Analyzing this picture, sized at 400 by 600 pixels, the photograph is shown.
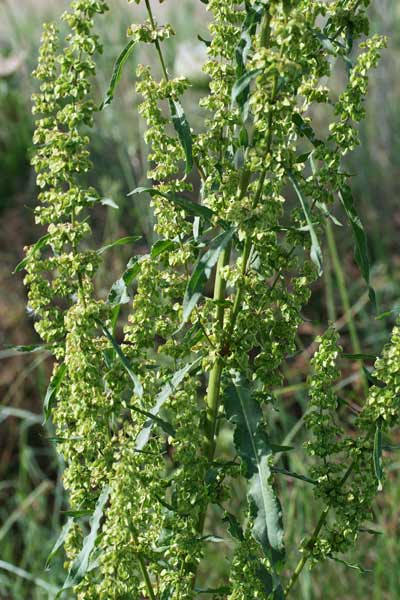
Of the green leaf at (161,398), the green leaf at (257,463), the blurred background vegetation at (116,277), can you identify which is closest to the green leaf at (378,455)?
the green leaf at (257,463)

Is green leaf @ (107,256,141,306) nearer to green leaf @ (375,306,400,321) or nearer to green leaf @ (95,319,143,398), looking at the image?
green leaf @ (95,319,143,398)

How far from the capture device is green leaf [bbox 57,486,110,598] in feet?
4.24

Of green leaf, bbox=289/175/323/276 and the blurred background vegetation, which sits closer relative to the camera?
green leaf, bbox=289/175/323/276

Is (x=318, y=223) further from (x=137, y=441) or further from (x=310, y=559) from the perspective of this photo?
(x=310, y=559)

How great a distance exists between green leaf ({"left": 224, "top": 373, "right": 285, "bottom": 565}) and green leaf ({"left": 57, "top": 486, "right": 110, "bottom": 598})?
0.73 feet

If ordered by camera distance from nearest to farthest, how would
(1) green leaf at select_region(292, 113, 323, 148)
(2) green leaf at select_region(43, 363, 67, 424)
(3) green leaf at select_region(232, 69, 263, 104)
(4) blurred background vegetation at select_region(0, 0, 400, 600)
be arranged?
(3) green leaf at select_region(232, 69, 263, 104) → (1) green leaf at select_region(292, 113, 323, 148) → (2) green leaf at select_region(43, 363, 67, 424) → (4) blurred background vegetation at select_region(0, 0, 400, 600)

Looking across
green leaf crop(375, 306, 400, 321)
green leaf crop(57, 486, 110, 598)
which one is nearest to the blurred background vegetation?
green leaf crop(57, 486, 110, 598)

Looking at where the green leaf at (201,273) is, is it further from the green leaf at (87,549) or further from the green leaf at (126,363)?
the green leaf at (87,549)

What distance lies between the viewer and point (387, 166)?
488 centimetres

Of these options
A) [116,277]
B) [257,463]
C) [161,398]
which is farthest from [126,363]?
[116,277]

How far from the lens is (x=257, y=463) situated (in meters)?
1.25

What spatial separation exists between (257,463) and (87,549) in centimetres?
30

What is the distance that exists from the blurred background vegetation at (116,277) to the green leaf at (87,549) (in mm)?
1201

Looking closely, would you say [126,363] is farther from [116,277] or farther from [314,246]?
[116,277]
